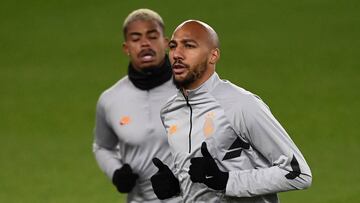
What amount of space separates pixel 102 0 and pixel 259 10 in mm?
2721

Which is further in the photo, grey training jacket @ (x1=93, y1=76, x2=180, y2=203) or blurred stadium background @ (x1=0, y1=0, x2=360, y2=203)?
blurred stadium background @ (x1=0, y1=0, x2=360, y2=203)

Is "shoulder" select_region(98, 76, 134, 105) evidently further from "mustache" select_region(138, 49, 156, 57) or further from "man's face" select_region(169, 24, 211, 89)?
"man's face" select_region(169, 24, 211, 89)

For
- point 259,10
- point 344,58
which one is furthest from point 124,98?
point 259,10

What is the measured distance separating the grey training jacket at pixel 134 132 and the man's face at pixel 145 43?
19 centimetres

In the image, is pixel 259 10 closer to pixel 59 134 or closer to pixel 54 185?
pixel 59 134

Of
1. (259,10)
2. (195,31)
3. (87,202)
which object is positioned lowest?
(87,202)

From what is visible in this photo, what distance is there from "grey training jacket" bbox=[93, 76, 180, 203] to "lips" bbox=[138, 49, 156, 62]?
0.21 meters

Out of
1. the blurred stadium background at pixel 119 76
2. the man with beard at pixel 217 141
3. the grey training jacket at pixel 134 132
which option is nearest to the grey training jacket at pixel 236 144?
the man with beard at pixel 217 141

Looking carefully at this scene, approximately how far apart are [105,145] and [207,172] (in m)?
2.31

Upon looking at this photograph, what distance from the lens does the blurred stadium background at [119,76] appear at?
11422 millimetres

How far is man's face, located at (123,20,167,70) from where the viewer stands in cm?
750

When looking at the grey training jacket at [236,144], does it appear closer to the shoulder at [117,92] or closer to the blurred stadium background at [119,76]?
the shoulder at [117,92]

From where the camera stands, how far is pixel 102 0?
1784cm

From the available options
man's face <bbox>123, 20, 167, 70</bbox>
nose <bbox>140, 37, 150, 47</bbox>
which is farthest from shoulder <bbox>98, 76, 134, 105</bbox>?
nose <bbox>140, 37, 150, 47</bbox>
